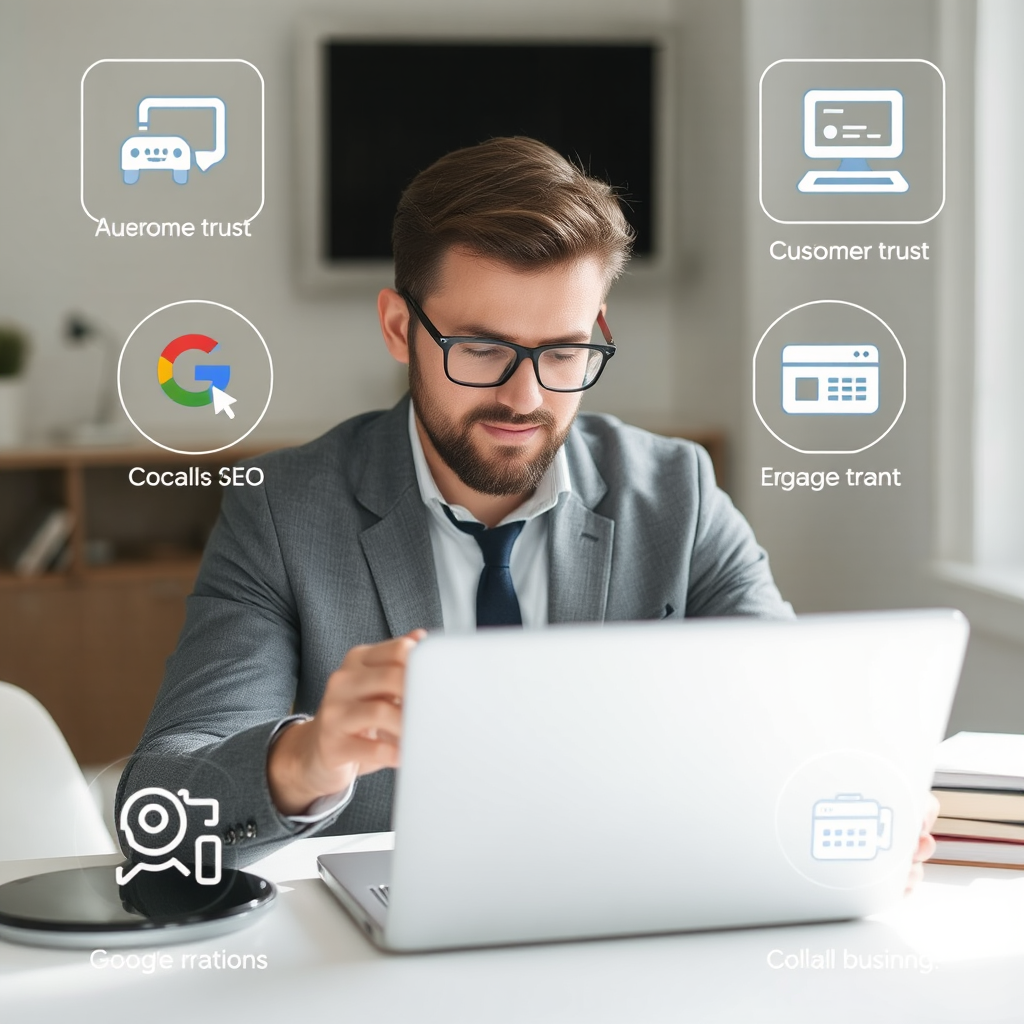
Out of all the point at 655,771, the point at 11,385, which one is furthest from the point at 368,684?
the point at 11,385

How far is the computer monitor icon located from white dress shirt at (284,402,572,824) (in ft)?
1.06

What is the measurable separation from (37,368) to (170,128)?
1.23m

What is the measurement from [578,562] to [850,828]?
44cm

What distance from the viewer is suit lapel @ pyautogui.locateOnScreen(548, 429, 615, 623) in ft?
3.50

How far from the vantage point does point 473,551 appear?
1.09m

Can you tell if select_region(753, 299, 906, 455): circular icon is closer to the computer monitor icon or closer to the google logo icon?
the computer monitor icon

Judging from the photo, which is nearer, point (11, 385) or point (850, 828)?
point (850, 828)

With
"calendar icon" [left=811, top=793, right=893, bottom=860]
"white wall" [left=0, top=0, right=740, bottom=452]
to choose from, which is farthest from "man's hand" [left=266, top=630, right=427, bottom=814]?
"white wall" [left=0, top=0, right=740, bottom=452]

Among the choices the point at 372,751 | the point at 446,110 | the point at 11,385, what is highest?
the point at 446,110

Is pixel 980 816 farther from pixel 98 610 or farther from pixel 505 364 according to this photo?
Answer: pixel 98 610

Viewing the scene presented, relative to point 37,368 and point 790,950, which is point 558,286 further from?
point 37,368

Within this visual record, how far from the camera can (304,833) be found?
78 cm

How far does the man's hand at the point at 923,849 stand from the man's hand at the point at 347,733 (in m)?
0.27

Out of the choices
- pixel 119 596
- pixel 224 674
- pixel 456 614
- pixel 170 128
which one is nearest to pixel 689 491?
pixel 456 614
